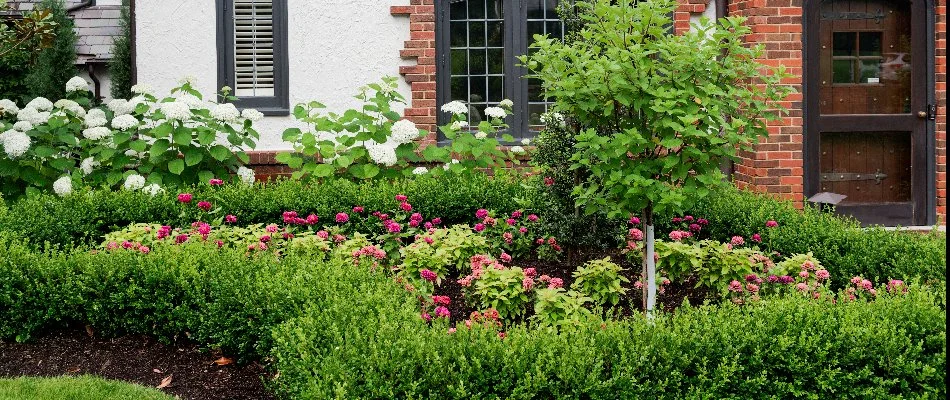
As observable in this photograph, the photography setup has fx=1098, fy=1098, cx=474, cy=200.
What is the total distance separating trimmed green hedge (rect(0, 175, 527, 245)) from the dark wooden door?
3.43m

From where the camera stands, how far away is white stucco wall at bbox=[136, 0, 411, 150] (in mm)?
9883

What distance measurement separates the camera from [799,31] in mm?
9539

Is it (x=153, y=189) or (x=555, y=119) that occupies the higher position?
(x=555, y=119)

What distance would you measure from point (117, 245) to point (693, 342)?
3913mm

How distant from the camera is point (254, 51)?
9.98 m

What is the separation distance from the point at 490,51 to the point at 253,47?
216 cm

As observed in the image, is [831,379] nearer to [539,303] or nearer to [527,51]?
[539,303]

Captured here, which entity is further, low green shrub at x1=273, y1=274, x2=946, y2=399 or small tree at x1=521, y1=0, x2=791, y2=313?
small tree at x1=521, y1=0, x2=791, y2=313

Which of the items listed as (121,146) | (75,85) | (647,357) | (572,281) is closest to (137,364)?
(572,281)

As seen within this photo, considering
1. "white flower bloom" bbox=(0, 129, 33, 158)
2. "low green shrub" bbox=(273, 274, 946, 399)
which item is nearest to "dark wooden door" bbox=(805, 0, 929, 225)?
"low green shrub" bbox=(273, 274, 946, 399)

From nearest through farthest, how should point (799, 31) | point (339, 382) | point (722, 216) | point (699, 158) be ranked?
point (339, 382), point (699, 158), point (722, 216), point (799, 31)

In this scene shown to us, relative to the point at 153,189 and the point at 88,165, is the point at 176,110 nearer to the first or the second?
the point at 153,189

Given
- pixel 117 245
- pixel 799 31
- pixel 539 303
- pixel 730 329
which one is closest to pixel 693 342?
pixel 730 329

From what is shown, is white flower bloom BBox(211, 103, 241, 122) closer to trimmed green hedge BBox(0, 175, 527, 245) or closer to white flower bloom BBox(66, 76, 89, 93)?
trimmed green hedge BBox(0, 175, 527, 245)
